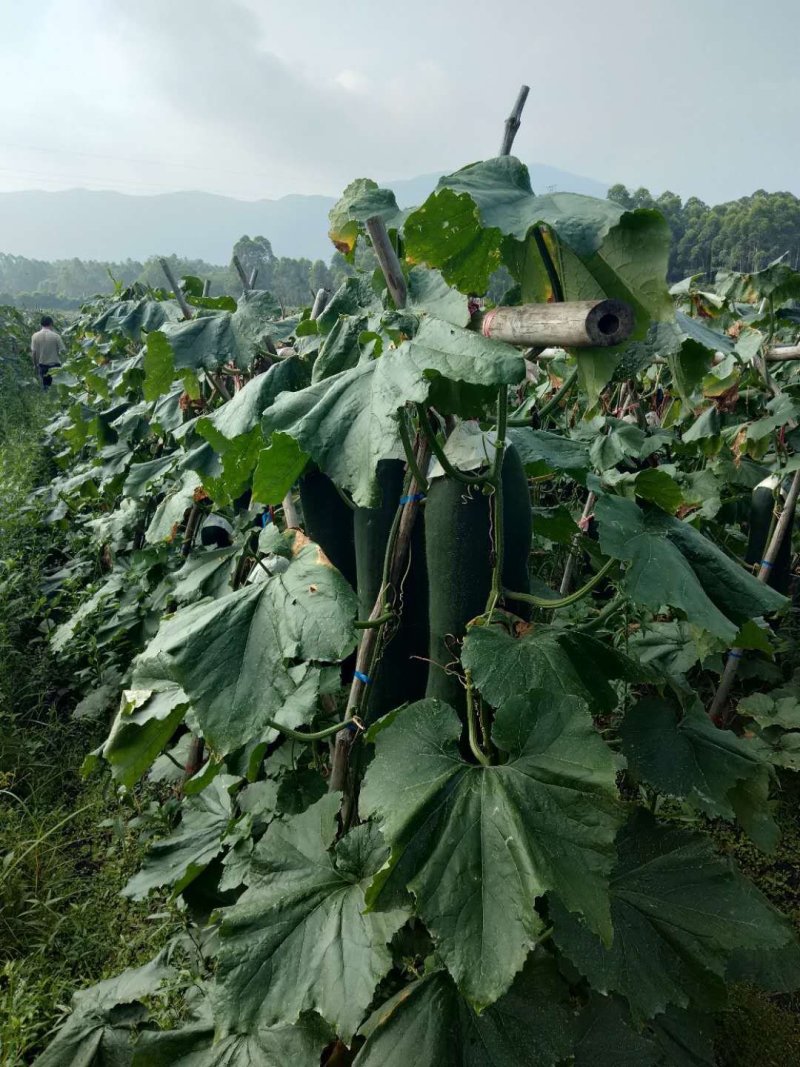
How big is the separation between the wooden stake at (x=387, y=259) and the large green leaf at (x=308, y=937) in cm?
97

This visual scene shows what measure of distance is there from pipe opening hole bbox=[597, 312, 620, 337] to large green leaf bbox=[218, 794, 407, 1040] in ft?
3.03

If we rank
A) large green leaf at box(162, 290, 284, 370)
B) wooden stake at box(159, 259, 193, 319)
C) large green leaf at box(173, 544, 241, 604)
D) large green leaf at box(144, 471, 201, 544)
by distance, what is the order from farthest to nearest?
wooden stake at box(159, 259, 193, 319)
large green leaf at box(144, 471, 201, 544)
large green leaf at box(162, 290, 284, 370)
large green leaf at box(173, 544, 241, 604)

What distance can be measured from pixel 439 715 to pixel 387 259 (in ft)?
2.46

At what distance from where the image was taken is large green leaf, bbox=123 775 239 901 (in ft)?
5.95

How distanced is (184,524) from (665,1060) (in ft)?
7.99

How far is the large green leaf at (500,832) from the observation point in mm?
972

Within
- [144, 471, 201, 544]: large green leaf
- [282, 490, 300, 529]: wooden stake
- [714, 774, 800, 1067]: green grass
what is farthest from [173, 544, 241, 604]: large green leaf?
[714, 774, 800, 1067]: green grass

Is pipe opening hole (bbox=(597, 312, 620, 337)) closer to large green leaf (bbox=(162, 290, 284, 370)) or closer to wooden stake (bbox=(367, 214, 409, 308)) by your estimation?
wooden stake (bbox=(367, 214, 409, 308))

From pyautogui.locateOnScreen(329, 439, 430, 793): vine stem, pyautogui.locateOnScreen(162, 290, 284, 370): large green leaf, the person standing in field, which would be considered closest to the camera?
pyautogui.locateOnScreen(329, 439, 430, 793): vine stem

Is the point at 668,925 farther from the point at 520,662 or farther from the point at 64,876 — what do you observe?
the point at 64,876

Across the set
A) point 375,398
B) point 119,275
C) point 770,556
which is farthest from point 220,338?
point 119,275

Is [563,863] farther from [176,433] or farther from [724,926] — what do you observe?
[176,433]

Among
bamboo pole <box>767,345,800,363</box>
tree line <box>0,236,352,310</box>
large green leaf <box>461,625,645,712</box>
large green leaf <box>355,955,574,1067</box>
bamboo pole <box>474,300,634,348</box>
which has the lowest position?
large green leaf <box>355,955,574,1067</box>

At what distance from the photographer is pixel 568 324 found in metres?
0.90
